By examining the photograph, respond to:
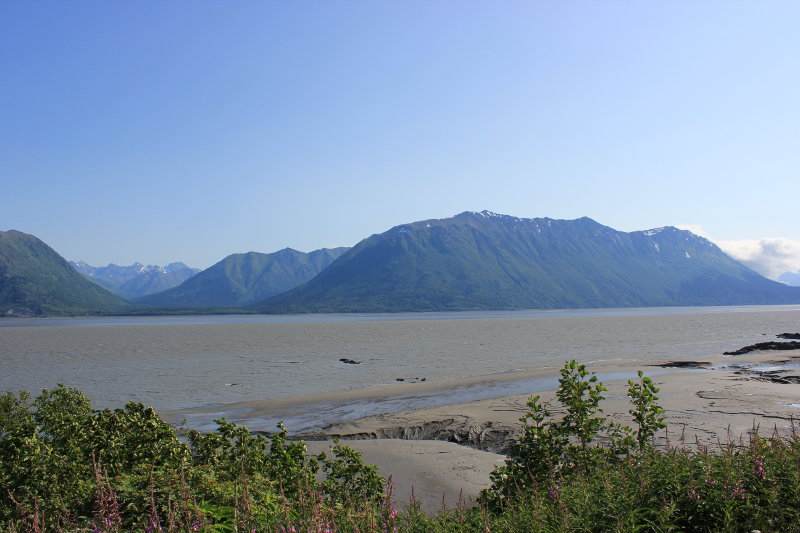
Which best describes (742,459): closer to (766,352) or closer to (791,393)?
(791,393)

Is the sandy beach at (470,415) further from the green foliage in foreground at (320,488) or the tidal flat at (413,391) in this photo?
the green foliage in foreground at (320,488)

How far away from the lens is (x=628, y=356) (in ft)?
190

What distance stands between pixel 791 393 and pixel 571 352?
3517 centimetres

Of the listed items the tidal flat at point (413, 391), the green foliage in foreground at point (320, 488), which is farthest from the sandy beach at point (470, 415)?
the green foliage in foreground at point (320, 488)

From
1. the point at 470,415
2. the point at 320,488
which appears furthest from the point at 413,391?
the point at 320,488

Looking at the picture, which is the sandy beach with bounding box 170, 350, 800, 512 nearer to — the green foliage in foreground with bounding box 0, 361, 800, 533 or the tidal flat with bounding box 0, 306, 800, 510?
the tidal flat with bounding box 0, 306, 800, 510

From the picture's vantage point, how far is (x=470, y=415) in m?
26.0

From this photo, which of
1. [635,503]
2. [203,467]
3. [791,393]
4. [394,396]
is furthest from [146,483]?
[791,393]

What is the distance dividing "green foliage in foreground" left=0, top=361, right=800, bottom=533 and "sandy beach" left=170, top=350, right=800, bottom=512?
5.64 feet

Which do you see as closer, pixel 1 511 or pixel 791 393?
pixel 1 511

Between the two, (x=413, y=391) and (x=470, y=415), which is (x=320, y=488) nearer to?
(x=470, y=415)

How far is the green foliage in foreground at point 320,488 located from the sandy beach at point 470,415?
5.64 ft

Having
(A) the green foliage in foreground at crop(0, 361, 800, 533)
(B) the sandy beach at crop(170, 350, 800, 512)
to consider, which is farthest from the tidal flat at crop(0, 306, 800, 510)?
(A) the green foliage in foreground at crop(0, 361, 800, 533)

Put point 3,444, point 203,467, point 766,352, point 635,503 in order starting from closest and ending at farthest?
point 635,503 → point 3,444 → point 203,467 → point 766,352
